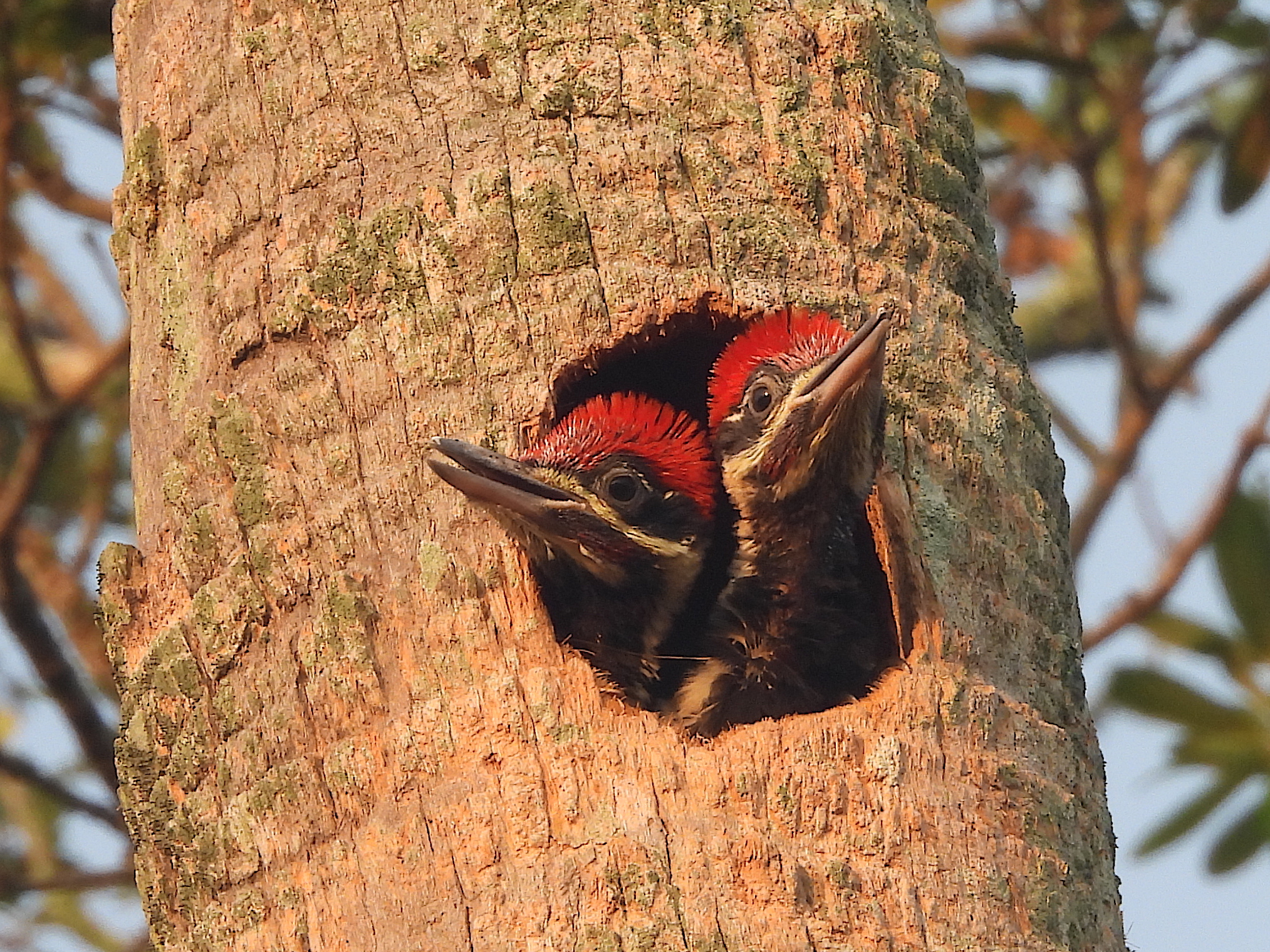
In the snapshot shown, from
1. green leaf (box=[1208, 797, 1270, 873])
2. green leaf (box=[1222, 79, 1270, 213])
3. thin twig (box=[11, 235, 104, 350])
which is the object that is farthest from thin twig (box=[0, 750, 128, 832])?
green leaf (box=[1222, 79, 1270, 213])

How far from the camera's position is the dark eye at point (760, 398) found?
121 inches

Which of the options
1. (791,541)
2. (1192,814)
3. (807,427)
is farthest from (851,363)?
(1192,814)

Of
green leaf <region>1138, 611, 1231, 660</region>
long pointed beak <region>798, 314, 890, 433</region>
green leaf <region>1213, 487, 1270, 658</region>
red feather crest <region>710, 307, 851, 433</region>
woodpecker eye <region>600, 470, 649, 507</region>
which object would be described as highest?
green leaf <region>1213, 487, 1270, 658</region>

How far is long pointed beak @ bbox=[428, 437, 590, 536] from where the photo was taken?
8.28 ft

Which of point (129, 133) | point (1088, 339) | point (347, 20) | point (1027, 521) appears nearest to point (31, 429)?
point (129, 133)

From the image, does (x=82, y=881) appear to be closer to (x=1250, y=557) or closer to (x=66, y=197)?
(x=66, y=197)

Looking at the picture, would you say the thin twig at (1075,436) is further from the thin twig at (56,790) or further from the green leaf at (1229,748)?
the thin twig at (56,790)

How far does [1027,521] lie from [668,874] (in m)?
0.99

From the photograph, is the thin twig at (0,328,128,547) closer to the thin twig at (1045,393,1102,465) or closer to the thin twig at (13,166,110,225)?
the thin twig at (13,166,110,225)

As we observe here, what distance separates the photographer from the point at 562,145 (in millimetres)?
2904

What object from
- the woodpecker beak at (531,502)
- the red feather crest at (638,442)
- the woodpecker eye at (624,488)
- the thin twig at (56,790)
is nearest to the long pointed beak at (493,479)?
the woodpecker beak at (531,502)

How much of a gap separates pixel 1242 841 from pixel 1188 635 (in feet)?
2.16

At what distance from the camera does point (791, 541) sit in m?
3.33

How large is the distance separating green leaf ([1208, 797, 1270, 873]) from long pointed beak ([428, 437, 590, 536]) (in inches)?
132
